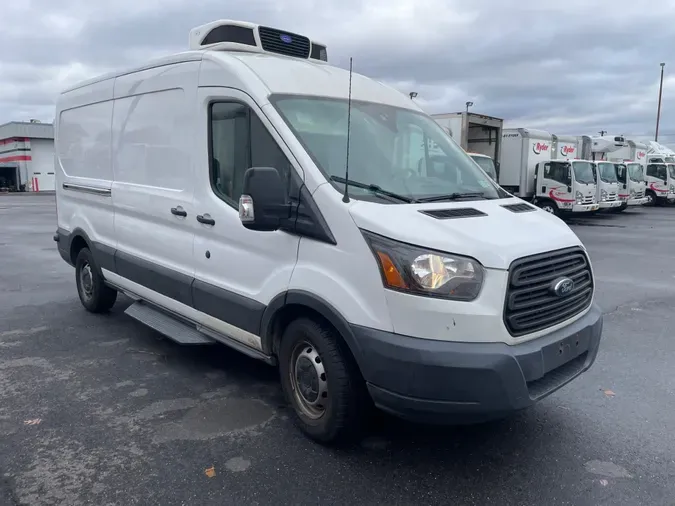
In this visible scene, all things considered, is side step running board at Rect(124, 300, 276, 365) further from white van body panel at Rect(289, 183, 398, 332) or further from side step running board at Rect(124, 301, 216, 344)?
white van body panel at Rect(289, 183, 398, 332)

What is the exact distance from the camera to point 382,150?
3.90 meters

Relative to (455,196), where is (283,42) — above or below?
above

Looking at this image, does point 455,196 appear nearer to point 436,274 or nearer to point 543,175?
point 436,274

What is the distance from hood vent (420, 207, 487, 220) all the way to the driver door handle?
165 cm

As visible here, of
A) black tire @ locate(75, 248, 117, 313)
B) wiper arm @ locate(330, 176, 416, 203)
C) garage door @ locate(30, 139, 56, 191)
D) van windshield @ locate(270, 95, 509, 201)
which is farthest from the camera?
garage door @ locate(30, 139, 56, 191)

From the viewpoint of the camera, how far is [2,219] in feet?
63.1

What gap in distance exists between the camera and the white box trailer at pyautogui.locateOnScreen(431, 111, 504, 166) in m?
18.3

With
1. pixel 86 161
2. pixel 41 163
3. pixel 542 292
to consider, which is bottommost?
pixel 542 292

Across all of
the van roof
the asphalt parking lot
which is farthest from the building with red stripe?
the van roof

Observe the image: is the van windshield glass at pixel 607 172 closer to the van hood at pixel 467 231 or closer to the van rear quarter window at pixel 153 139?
the van rear quarter window at pixel 153 139

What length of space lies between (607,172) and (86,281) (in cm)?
1981

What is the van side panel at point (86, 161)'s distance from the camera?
227 inches

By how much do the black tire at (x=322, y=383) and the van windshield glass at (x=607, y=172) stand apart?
19.8 meters

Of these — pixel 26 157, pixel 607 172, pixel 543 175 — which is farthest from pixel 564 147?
pixel 26 157
